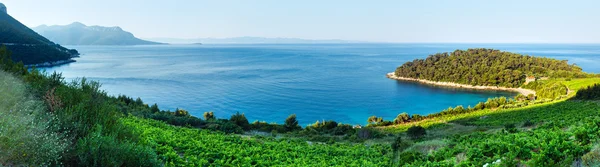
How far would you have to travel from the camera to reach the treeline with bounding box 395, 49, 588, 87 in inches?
3770

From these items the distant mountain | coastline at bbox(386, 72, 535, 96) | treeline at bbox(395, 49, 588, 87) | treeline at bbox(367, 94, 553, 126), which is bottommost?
coastline at bbox(386, 72, 535, 96)

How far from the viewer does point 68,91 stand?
37.0 feet

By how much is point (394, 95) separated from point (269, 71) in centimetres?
4529

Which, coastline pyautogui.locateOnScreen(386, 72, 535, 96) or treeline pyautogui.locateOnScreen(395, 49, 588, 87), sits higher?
treeline pyautogui.locateOnScreen(395, 49, 588, 87)

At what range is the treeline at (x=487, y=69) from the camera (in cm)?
9575

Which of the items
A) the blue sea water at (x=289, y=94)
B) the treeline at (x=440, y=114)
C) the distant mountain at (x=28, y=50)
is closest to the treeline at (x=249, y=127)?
the treeline at (x=440, y=114)

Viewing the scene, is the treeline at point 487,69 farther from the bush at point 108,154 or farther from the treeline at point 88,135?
the bush at point 108,154

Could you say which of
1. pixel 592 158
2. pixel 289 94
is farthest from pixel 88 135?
pixel 289 94

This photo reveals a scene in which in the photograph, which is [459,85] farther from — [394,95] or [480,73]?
[394,95]

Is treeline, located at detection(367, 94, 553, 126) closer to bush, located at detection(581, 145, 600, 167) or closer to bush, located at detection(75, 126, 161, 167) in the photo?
bush, located at detection(581, 145, 600, 167)

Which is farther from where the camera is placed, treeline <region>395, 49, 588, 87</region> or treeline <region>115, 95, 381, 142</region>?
treeline <region>395, 49, 588, 87</region>

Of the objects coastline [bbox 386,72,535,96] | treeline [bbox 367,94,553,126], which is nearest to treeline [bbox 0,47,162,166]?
treeline [bbox 367,94,553,126]

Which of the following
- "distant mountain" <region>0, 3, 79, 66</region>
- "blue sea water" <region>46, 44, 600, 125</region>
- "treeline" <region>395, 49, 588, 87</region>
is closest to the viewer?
"blue sea water" <region>46, 44, 600, 125</region>

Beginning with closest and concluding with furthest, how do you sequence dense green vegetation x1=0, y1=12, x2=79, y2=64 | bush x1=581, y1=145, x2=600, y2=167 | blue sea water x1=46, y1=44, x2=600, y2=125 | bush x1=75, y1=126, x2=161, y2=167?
bush x1=581, y1=145, x2=600, y2=167 < bush x1=75, y1=126, x2=161, y2=167 < blue sea water x1=46, y1=44, x2=600, y2=125 < dense green vegetation x1=0, y1=12, x2=79, y2=64
